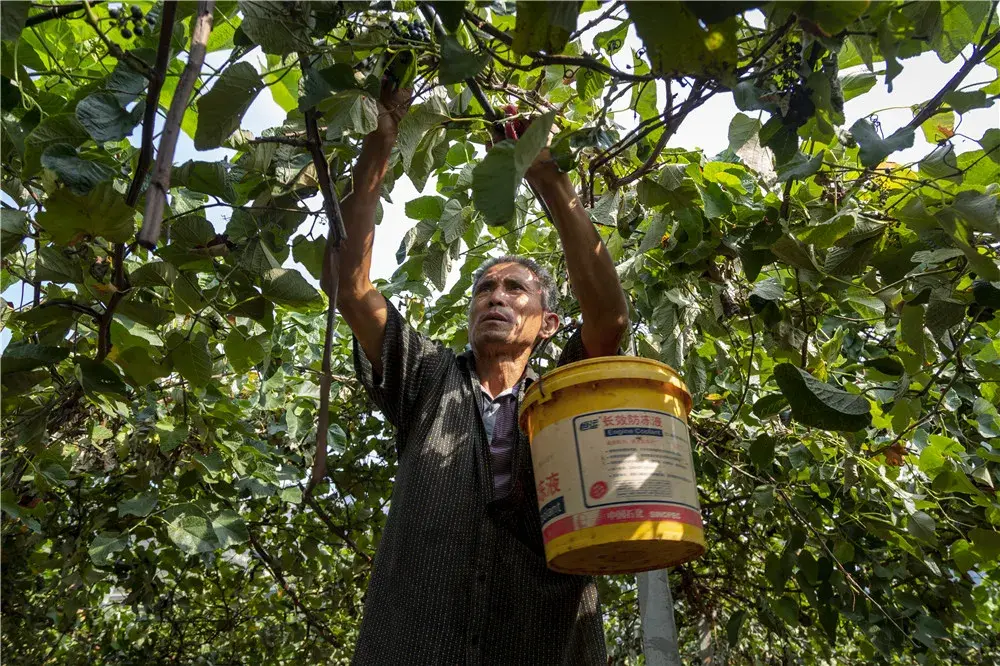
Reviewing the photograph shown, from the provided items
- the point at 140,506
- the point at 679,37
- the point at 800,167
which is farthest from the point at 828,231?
the point at 140,506

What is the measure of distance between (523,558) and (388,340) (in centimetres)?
58

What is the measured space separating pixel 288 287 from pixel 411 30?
468 millimetres

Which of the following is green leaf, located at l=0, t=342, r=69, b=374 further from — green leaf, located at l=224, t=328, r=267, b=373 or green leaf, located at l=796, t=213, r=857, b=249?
green leaf, located at l=796, t=213, r=857, b=249

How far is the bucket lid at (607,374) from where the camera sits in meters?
1.33

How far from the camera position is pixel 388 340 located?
5.84ft

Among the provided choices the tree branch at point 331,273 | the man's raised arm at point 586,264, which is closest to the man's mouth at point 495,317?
the man's raised arm at point 586,264

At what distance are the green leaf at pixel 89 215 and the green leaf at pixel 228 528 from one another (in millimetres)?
1267

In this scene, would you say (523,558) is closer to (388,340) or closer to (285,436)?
(388,340)

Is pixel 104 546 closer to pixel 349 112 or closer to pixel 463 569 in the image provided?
pixel 463 569

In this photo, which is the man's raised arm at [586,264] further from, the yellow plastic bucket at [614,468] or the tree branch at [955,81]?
the tree branch at [955,81]

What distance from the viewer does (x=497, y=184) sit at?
35.1 inches

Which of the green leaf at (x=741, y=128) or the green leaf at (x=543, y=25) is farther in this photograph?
the green leaf at (x=741, y=128)

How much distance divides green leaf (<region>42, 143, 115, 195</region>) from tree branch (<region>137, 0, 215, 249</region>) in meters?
0.41

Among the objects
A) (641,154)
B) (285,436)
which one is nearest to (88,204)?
(641,154)
